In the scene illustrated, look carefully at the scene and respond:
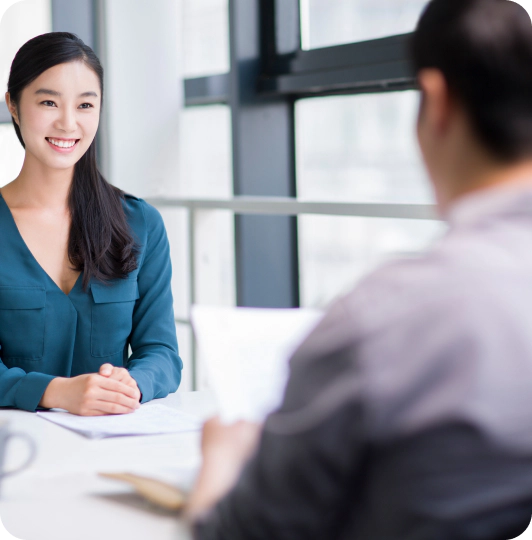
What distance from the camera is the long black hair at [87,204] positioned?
155 cm

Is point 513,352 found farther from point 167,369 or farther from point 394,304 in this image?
point 167,369

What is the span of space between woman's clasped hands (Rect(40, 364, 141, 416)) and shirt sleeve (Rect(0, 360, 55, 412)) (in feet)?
0.05

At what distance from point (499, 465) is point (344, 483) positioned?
0.10 meters

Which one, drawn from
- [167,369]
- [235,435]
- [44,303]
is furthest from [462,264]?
[44,303]

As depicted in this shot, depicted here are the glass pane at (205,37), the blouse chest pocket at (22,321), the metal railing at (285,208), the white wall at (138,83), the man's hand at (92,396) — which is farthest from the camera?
the glass pane at (205,37)

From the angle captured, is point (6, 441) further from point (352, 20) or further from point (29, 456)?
point (352, 20)

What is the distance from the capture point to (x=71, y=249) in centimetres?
157

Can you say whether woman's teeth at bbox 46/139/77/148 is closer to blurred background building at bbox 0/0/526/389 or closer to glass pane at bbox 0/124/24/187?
blurred background building at bbox 0/0/526/389

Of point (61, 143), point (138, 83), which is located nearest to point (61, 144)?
point (61, 143)

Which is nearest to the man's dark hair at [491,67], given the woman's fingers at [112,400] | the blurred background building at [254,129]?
the woman's fingers at [112,400]

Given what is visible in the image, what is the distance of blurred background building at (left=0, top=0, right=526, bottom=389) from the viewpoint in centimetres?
248

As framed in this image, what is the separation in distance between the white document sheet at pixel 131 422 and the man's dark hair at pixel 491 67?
0.71 metres

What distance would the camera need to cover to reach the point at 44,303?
1494 millimetres

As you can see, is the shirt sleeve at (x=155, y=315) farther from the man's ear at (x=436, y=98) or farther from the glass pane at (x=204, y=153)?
the glass pane at (x=204, y=153)
